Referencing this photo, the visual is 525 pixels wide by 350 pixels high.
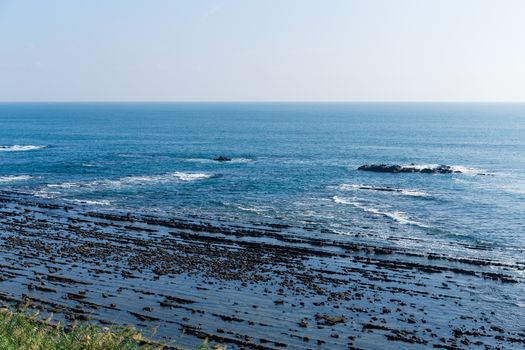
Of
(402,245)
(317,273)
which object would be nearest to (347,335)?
(317,273)

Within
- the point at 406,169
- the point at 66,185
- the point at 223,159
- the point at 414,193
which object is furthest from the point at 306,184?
the point at 66,185

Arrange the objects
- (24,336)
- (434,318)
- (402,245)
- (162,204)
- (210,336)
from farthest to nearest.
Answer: (162,204)
(402,245)
(434,318)
(210,336)
(24,336)

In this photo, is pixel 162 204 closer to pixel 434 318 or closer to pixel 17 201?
pixel 17 201

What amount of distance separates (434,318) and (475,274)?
12.0 metres

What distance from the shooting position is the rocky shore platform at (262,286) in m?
36.3

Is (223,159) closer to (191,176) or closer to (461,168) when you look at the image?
(191,176)

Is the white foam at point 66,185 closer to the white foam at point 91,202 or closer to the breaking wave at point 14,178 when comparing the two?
the breaking wave at point 14,178

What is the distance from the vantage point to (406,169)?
107 m

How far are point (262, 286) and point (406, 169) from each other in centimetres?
7102

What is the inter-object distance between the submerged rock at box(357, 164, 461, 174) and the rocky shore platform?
5081cm

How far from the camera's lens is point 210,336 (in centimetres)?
3509

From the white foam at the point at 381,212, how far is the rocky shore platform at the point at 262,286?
11.5 metres

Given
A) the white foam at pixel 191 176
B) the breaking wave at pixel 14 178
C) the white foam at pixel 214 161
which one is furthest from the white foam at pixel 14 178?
the white foam at pixel 214 161

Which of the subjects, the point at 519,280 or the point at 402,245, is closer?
the point at 519,280
